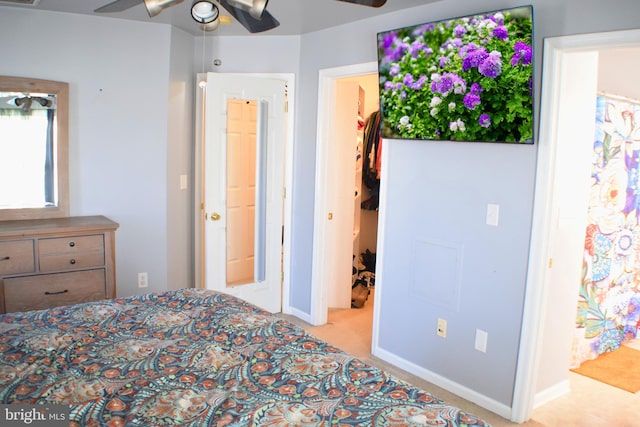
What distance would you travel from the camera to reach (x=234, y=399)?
1537mm

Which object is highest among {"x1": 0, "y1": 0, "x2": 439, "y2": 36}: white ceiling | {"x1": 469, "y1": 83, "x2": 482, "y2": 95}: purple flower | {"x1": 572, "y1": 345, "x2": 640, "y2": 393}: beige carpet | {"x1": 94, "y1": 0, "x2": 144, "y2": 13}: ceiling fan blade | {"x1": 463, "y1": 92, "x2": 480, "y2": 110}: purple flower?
{"x1": 0, "y1": 0, "x2": 439, "y2": 36}: white ceiling

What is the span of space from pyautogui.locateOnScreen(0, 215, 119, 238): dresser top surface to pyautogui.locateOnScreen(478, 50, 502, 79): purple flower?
2.46 metres

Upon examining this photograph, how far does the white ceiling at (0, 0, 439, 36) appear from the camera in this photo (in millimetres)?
3266

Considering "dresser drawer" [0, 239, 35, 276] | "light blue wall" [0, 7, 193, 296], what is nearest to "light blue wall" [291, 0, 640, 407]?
"light blue wall" [0, 7, 193, 296]

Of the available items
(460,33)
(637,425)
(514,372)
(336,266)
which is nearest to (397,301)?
(514,372)

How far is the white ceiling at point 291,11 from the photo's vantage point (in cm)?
327

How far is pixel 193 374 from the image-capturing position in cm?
168

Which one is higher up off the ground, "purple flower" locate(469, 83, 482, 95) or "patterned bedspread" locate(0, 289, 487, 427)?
"purple flower" locate(469, 83, 482, 95)

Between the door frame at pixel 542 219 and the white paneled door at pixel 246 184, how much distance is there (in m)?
2.19

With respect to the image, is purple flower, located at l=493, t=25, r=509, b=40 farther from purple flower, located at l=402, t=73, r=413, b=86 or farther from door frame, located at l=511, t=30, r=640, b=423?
purple flower, located at l=402, t=73, r=413, b=86

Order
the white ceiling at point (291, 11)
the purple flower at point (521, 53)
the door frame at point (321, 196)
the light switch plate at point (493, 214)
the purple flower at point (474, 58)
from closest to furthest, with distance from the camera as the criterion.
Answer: the purple flower at point (521, 53)
the purple flower at point (474, 58)
the light switch plate at point (493, 214)
the white ceiling at point (291, 11)
the door frame at point (321, 196)

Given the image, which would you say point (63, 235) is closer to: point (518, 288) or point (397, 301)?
point (397, 301)

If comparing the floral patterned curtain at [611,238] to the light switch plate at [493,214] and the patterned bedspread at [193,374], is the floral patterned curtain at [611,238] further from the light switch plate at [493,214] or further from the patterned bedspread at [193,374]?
the patterned bedspread at [193,374]

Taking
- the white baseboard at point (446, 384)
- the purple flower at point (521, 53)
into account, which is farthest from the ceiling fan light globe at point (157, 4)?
the white baseboard at point (446, 384)
